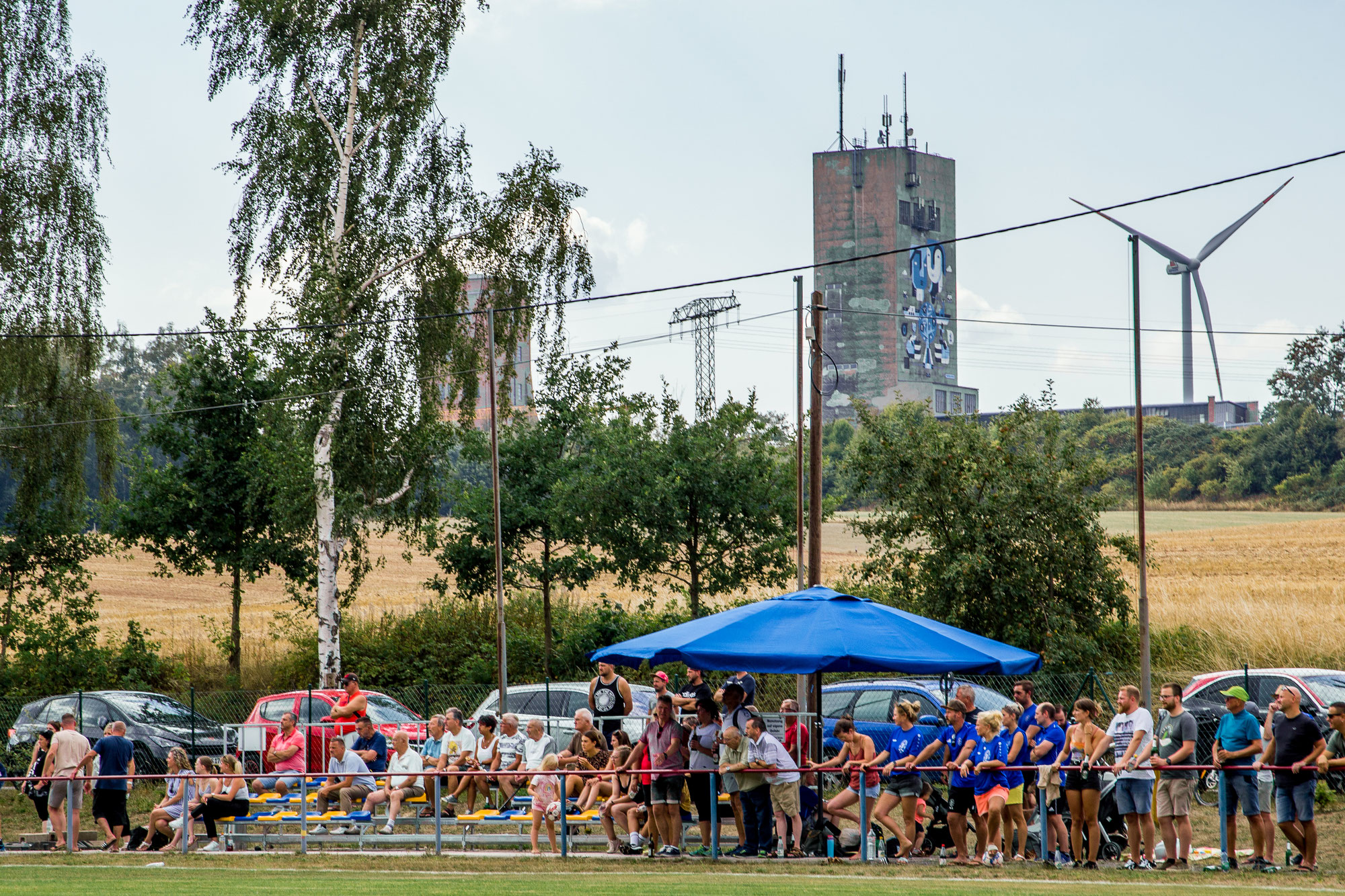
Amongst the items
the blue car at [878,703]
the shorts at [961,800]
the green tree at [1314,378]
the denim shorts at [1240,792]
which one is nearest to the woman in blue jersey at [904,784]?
the shorts at [961,800]

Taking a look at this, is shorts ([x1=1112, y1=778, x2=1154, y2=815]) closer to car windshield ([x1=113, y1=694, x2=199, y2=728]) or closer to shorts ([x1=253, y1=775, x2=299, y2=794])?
shorts ([x1=253, y1=775, x2=299, y2=794])

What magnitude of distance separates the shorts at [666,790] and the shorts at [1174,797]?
4375mm

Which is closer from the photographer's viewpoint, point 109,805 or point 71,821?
point 71,821

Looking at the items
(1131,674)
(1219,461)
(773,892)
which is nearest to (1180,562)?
(1131,674)

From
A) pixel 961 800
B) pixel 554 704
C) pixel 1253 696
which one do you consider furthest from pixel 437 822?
pixel 1253 696

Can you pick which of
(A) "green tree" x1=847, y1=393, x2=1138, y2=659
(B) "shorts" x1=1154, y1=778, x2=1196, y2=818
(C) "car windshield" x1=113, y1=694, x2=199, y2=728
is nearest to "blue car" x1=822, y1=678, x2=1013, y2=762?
(B) "shorts" x1=1154, y1=778, x2=1196, y2=818

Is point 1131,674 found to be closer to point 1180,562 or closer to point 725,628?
point 725,628

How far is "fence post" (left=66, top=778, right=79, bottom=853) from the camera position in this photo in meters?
15.3

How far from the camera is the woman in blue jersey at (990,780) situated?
12383 millimetres

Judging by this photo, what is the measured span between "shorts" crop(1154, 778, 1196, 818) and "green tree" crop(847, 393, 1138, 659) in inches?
479

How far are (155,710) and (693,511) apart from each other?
10786mm

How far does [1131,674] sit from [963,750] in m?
13.7

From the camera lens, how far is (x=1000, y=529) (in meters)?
24.7

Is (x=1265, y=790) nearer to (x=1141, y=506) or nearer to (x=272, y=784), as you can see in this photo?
(x=1141, y=506)
